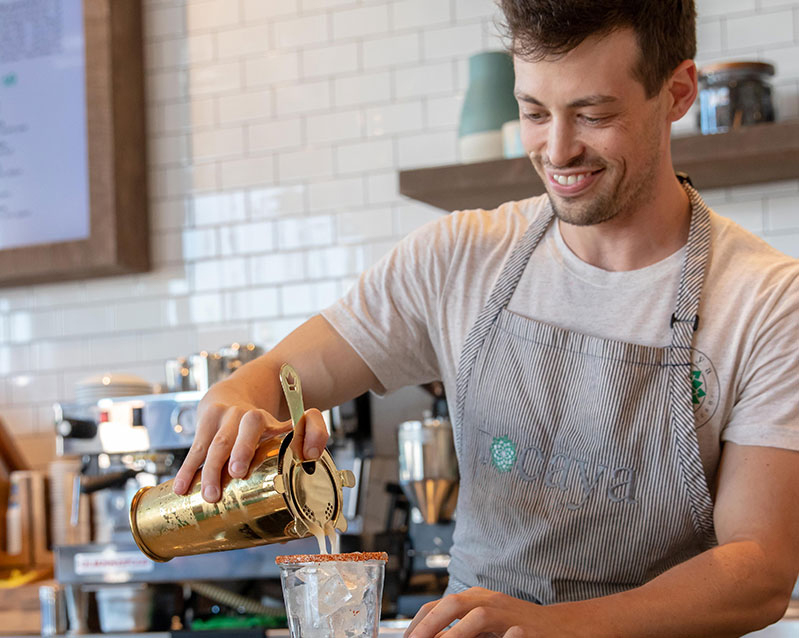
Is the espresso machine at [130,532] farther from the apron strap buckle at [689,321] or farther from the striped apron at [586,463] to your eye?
the apron strap buckle at [689,321]

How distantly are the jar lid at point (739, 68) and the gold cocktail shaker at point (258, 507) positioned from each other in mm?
1804

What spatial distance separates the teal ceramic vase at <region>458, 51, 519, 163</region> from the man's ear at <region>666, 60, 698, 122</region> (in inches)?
48.0

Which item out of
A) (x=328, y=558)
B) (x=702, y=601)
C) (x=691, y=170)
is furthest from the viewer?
(x=691, y=170)

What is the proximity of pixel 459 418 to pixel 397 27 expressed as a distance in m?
1.89

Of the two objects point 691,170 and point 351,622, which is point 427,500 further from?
point 351,622

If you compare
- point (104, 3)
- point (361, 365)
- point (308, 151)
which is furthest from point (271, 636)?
point (104, 3)

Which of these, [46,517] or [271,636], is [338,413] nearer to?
[271,636]

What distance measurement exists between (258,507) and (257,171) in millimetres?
2344

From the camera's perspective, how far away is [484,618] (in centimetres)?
121

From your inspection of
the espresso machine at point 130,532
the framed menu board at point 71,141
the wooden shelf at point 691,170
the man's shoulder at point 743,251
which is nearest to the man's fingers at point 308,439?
the man's shoulder at point 743,251

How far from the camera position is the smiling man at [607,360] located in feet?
5.06

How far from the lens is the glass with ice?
3.65 ft

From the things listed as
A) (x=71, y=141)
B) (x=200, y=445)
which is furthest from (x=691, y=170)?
(x=71, y=141)

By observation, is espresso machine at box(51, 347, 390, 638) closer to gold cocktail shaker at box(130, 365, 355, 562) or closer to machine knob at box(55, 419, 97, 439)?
machine knob at box(55, 419, 97, 439)
